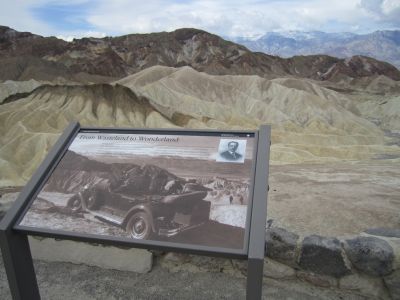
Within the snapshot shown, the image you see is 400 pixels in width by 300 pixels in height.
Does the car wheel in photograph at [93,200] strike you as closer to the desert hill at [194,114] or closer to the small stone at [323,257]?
the small stone at [323,257]

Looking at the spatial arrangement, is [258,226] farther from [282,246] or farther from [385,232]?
[385,232]

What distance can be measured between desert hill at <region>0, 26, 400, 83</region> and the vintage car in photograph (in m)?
71.1

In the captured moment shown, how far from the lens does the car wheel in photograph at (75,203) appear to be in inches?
142

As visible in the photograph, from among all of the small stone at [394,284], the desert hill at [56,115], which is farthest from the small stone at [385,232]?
the desert hill at [56,115]

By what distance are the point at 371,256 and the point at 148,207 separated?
2621 mm

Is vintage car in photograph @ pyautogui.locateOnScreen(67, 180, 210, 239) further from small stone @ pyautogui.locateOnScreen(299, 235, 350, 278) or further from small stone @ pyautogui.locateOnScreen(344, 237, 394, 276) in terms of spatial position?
small stone @ pyautogui.locateOnScreen(344, 237, 394, 276)

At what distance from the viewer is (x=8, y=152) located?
34.4m

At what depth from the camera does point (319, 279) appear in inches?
189

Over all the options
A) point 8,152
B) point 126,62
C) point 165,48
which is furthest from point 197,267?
point 165,48

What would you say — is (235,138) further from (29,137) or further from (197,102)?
(197,102)

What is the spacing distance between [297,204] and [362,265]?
3170mm

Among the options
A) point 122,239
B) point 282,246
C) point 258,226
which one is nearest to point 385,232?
point 282,246

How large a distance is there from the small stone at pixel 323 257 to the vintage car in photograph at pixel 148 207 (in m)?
1.93

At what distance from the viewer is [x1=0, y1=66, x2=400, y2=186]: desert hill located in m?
34.3
